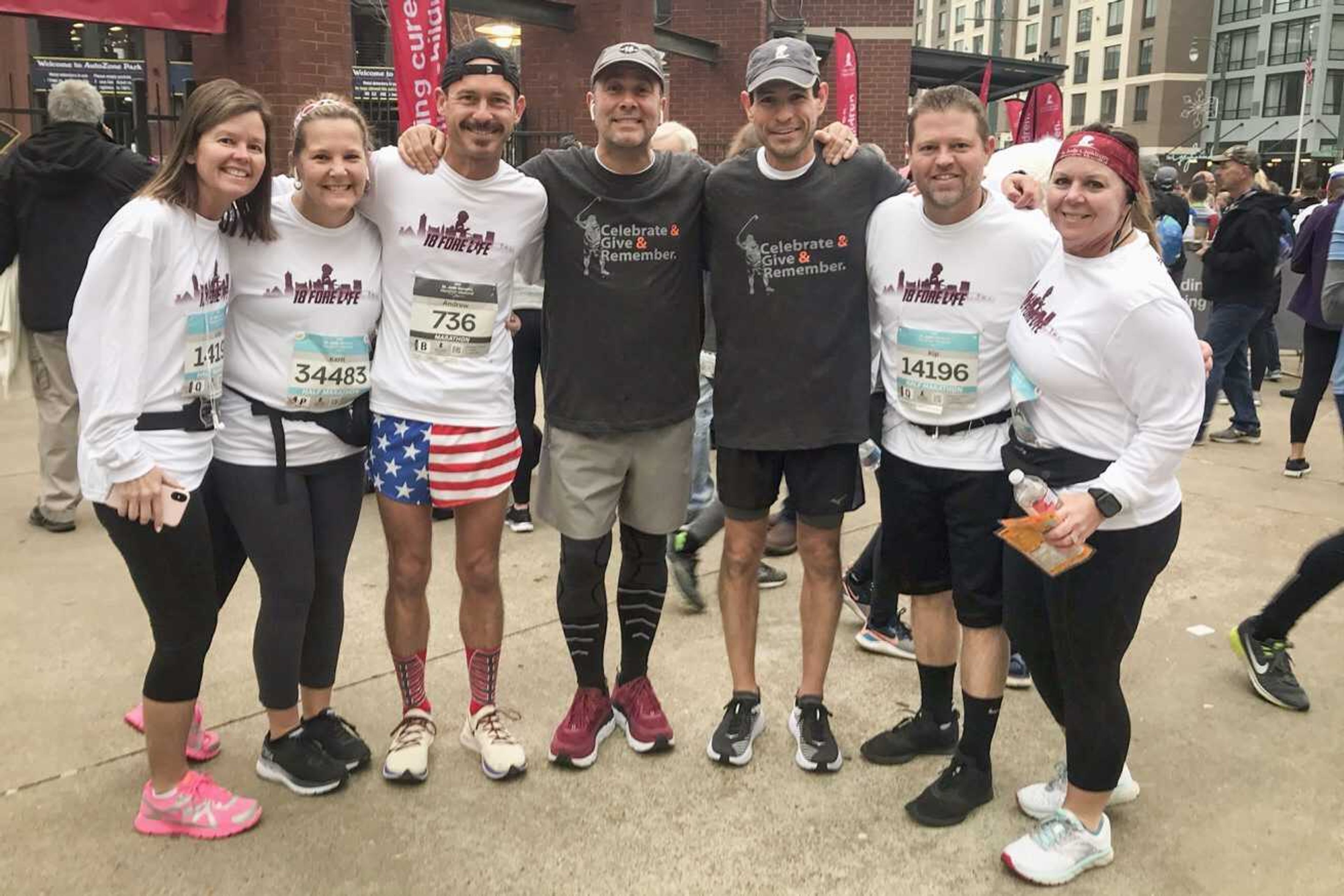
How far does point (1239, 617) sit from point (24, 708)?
458 cm

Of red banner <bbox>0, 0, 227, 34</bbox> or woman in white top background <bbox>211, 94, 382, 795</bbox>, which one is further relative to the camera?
red banner <bbox>0, 0, 227, 34</bbox>

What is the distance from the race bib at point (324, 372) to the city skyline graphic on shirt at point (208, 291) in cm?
22

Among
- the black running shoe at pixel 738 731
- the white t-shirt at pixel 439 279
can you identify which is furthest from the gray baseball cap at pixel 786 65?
the black running shoe at pixel 738 731

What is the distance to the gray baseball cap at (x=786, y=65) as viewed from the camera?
2932 millimetres

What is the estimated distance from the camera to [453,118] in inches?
112

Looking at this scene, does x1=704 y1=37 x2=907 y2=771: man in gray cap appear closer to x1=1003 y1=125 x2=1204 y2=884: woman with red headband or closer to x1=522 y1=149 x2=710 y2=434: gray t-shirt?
x1=522 y1=149 x2=710 y2=434: gray t-shirt

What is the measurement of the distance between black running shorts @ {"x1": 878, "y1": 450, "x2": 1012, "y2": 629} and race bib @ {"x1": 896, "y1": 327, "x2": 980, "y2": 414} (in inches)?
7.2

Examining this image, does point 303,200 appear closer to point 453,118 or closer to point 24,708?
point 453,118

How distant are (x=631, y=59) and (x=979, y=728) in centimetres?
211

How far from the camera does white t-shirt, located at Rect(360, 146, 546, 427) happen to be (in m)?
2.89

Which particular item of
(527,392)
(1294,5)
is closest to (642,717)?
(527,392)

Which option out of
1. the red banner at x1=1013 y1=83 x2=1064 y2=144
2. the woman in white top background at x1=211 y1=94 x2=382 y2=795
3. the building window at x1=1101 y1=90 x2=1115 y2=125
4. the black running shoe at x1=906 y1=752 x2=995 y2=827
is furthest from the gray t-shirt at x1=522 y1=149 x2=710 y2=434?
the building window at x1=1101 y1=90 x2=1115 y2=125

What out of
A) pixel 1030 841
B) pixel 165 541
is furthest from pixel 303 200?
pixel 1030 841

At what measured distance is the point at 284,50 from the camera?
8578mm
